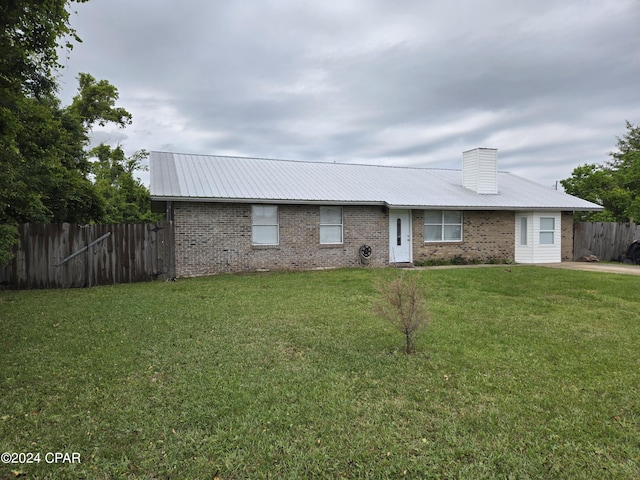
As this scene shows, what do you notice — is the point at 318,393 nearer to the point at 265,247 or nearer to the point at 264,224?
the point at 265,247

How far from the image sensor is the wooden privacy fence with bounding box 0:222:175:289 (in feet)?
34.0

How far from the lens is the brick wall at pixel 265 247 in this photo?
1265 cm

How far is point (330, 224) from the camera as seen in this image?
47.9ft

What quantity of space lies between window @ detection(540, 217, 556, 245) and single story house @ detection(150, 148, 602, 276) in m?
0.04

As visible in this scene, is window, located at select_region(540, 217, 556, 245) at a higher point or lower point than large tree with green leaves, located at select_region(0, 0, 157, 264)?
lower

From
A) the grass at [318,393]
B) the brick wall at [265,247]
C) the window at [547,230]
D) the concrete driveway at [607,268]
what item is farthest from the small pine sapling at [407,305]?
the window at [547,230]

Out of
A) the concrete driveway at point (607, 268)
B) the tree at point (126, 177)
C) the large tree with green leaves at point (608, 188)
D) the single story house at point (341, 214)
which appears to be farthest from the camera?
the tree at point (126, 177)

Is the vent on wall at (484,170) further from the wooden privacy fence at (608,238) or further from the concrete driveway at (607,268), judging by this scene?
the wooden privacy fence at (608,238)

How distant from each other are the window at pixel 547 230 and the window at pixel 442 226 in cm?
386

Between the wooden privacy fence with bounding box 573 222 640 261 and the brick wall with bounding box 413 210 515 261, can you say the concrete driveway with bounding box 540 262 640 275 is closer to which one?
the brick wall with bounding box 413 210 515 261

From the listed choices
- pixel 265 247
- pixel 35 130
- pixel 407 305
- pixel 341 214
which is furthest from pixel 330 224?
pixel 407 305

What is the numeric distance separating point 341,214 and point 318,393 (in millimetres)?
11158

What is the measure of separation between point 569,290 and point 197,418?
9534 millimetres

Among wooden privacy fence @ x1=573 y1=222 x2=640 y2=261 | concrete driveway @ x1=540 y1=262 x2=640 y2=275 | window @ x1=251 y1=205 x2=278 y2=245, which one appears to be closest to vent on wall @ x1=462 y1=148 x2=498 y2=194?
concrete driveway @ x1=540 y1=262 x2=640 y2=275
